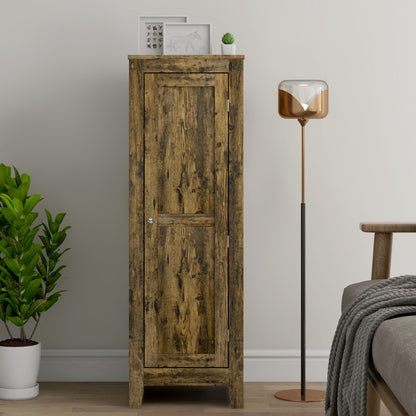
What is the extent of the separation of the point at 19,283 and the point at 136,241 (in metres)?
0.62

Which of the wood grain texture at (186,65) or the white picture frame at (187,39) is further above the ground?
the white picture frame at (187,39)

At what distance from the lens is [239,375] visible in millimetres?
3111

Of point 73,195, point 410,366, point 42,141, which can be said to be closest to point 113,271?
point 73,195

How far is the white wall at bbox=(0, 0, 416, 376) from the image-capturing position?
3.61 metres

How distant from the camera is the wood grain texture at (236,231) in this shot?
10.2ft

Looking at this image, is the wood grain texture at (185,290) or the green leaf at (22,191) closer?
the wood grain texture at (185,290)

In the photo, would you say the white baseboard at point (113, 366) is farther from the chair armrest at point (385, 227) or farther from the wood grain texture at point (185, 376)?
the chair armrest at point (385, 227)

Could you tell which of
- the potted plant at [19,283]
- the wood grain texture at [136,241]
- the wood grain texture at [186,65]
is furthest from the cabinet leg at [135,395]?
the wood grain texture at [186,65]

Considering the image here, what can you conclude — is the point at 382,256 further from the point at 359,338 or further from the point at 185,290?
the point at 185,290

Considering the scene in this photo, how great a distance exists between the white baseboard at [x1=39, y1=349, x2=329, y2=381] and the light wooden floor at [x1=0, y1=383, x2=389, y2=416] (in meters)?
0.06

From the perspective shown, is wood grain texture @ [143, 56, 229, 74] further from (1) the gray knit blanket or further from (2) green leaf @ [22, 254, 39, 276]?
(1) the gray knit blanket

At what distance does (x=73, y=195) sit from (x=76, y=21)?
955 millimetres

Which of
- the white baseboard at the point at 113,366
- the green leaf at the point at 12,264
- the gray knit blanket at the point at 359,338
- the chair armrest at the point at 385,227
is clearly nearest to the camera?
the gray knit blanket at the point at 359,338

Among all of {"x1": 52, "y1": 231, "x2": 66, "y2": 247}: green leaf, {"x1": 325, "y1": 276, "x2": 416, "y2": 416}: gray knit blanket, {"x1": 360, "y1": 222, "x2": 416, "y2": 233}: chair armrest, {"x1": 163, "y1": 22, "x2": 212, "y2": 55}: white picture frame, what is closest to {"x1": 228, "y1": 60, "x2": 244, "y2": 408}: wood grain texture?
{"x1": 163, "y1": 22, "x2": 212, "y2": 55}: white picture frame
